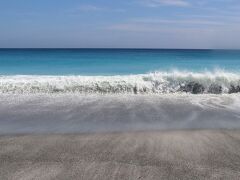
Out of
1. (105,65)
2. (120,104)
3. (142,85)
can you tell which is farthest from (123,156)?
(105,65)

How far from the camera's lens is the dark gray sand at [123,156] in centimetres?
521

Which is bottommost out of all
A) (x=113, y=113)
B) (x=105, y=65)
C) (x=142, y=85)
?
(x=105, y=65)

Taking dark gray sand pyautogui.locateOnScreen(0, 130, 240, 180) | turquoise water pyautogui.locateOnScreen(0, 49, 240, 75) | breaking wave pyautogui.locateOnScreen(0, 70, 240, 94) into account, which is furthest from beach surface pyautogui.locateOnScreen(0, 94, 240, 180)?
turquoise water pyautogui.locateOnScreen(0, 49, 240, 75)

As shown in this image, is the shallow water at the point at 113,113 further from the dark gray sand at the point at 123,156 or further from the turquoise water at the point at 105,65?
the turquoise water at the point at 105,65

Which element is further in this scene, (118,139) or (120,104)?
(120,104)

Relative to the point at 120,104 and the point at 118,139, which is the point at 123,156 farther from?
the point at 120,104

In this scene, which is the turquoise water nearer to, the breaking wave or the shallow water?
the breaking wave

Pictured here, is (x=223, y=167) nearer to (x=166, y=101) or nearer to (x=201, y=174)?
(x=201, y=174)

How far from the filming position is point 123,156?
5891 mm

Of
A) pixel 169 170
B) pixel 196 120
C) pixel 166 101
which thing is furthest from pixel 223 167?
pixel 166 101

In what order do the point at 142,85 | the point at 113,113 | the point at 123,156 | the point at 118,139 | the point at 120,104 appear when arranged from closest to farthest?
the point at 123,156 → the point at 118,139 → the point at 113,113 → the point at 120,104 → the point at 142,85

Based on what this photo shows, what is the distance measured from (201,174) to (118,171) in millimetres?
1137

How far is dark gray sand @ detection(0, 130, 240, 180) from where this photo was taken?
205 inches

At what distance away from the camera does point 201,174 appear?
5219 millimetres
